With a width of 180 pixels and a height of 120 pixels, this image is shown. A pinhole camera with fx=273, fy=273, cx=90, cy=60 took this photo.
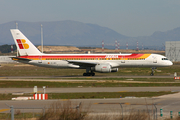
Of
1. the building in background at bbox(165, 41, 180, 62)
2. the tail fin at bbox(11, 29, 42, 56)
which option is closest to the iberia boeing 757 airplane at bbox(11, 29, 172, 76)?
the tail fin at bbox(11, 29, 42, 56)

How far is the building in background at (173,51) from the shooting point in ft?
449

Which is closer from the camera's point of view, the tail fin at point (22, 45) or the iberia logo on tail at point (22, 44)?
the tail fin at point (22, 45)

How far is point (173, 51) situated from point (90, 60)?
91.0 metres

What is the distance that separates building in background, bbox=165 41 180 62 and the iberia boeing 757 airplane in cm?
8433

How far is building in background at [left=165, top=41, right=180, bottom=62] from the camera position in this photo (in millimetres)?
136875

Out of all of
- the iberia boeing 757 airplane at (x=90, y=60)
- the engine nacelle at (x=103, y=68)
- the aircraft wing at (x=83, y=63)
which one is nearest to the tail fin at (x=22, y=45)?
the iberia boeing 757 airplane at (x=90, y=60)

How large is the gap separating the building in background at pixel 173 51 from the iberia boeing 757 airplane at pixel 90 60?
277 ft

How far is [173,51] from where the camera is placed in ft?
454

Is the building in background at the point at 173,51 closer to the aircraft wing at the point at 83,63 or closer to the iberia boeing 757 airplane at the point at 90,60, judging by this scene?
the iberia boeing 757 airplane at the point at 90,60

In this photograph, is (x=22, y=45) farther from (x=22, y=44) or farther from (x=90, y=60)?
(x=90, y=60)

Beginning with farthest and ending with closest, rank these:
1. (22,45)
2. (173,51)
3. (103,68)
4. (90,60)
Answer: (173,51)
(22,45)
(90,60)
(103,68)

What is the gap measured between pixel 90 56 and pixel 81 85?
17.5 metres

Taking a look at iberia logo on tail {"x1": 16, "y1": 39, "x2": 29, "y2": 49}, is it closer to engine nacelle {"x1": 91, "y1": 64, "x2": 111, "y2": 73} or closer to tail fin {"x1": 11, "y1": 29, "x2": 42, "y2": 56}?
tail fin {"x1": 11, "y1": 29, "x2": 42, "y2": 56}

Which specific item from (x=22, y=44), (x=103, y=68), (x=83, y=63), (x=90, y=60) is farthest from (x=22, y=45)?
(x=103, y=68)
